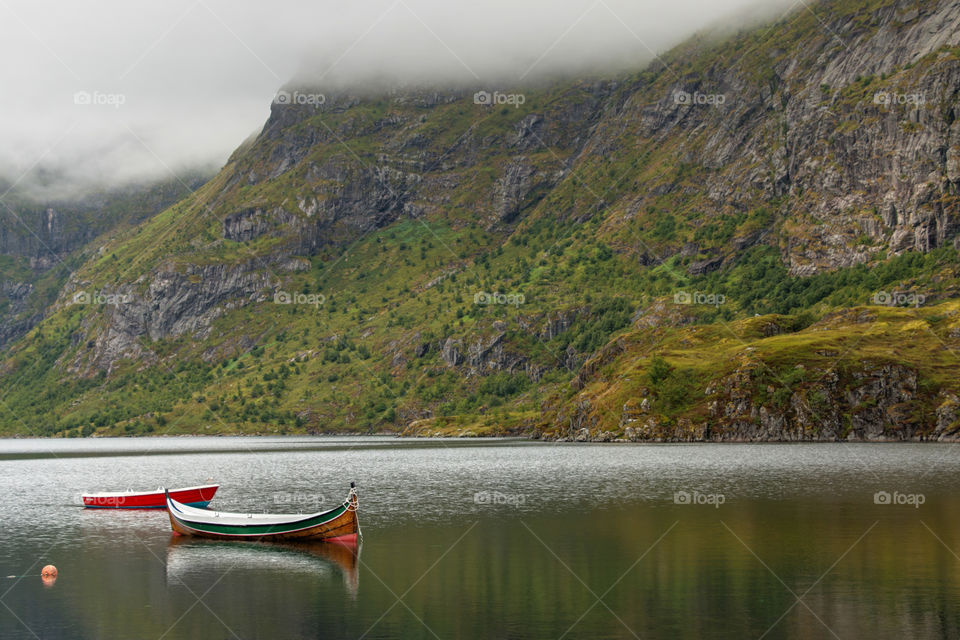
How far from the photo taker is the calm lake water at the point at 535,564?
46.2 m

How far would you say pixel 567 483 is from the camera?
118 metres

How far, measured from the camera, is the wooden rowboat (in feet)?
240

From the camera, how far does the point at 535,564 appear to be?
6106cm

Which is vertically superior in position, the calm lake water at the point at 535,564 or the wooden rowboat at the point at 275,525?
the wooden rowboat at the point at 275,525

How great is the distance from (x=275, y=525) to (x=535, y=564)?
2550 centimetres

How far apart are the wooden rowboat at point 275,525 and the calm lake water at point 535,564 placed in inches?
65.7

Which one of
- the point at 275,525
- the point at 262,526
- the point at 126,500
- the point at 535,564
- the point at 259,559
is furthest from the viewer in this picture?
the point at 126,500

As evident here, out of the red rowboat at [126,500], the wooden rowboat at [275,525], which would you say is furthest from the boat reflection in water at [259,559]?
the red rowboat at [126,500]

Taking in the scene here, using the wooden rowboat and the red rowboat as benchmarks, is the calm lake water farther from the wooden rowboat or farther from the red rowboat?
the red rowboat

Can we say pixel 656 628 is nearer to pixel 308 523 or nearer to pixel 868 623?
pixel 868 623

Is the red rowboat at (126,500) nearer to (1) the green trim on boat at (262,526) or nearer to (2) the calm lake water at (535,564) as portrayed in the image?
(2) the calm lake water at (535,564)

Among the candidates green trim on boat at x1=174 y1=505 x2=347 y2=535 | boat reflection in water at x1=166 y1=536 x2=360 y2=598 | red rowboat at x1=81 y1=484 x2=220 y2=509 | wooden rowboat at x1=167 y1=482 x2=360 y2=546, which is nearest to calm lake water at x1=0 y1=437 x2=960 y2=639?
boat reflection in water at x1=166 y1=536 x2=360 y2=598

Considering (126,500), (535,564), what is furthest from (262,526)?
(126,500)

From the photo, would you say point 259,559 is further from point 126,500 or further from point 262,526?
point 126,500
